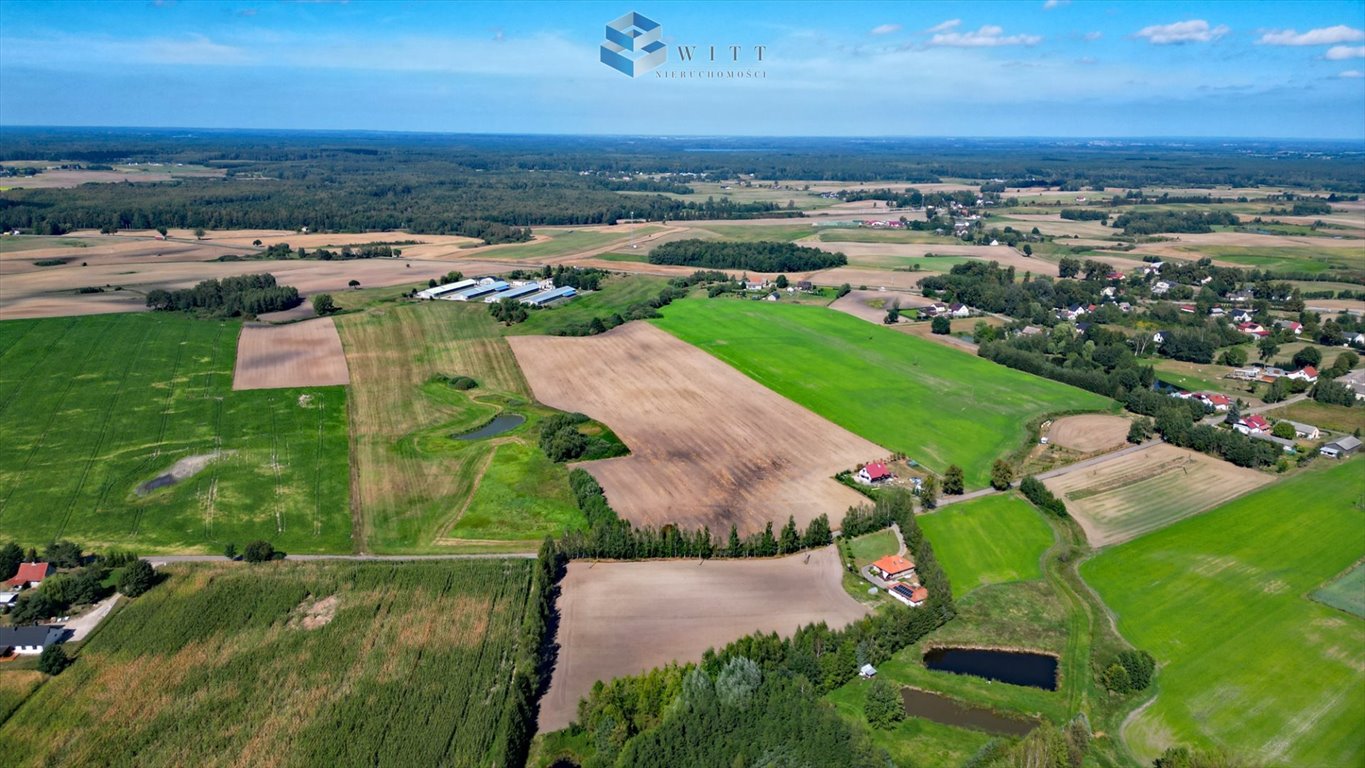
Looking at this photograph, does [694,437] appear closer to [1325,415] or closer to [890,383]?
[890,383]

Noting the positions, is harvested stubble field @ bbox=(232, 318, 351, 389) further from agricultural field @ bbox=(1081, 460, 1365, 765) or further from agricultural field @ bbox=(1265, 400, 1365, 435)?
agricultural field @ bbox=(1265, 400, 1365, 435)

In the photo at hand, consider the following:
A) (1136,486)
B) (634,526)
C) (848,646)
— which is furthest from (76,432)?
(1136,486)

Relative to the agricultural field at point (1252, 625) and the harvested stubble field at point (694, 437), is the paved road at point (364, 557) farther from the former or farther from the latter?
the agricultural field at point (1252, 625)

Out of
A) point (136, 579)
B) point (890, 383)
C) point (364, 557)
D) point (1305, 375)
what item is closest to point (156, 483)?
point (136, 579)

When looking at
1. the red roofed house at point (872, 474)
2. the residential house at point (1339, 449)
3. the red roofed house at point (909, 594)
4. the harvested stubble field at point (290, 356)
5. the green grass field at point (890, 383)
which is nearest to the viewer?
the red roofed house at point (909, 594)

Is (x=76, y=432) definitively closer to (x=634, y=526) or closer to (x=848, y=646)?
(x=634, y=526)

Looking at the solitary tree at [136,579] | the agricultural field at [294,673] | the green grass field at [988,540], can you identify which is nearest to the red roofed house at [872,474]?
the green grass field at [988,540]
